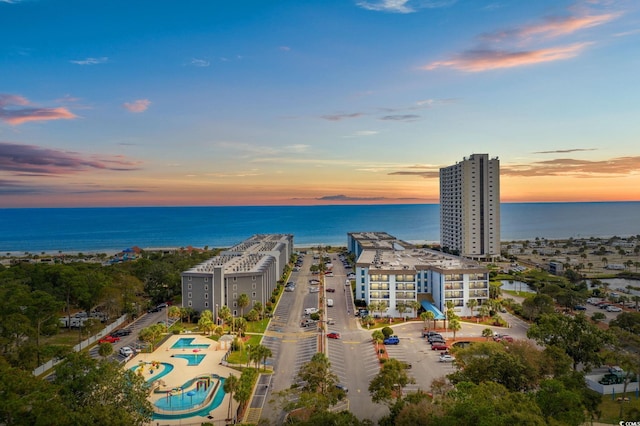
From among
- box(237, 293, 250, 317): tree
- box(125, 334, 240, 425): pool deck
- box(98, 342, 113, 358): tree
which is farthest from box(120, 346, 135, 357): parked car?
box(237, 293, 250, 317): tree

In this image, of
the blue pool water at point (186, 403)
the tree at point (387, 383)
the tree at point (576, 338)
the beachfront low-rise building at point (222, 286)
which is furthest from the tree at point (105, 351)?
the tree at point (576, 338)

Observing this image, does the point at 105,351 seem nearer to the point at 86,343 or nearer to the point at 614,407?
the point at 86,343

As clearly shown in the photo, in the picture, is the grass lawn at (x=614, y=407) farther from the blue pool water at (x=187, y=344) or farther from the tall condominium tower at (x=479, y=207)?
the tall condominium tower at (x=479, y=207)

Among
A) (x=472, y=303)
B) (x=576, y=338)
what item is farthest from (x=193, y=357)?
(x=576, y=338)

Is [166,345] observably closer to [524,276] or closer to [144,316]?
[144,316]

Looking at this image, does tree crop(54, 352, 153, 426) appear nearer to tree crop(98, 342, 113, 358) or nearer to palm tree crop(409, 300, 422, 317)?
tree crop(98, 342, 113, 358)

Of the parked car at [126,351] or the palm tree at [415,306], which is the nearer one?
the parked car at [126,351]
